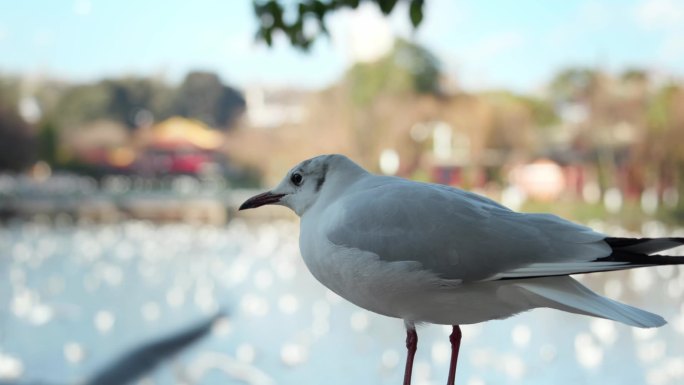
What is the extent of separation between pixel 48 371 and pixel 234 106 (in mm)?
5171

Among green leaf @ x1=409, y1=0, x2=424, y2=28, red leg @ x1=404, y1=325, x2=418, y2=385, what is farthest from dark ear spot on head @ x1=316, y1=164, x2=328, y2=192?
green leaf @ x1=409, y1=0, x2=424, y2=28

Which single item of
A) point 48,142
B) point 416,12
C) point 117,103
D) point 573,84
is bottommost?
point 48,142

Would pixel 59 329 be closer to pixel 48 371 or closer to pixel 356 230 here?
pixel 48 371

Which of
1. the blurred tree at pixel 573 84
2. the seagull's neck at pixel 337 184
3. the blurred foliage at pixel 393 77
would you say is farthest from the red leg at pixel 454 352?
the blurred foliage at pixel 393 77

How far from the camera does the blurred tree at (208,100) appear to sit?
8172 millimetres

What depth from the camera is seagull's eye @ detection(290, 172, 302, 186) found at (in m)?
0.59

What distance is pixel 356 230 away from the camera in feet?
1.82

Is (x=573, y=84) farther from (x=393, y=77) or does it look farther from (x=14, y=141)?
(x=14, y=141)

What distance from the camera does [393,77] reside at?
833 cm

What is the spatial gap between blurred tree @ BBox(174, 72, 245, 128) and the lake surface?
1.91 meters

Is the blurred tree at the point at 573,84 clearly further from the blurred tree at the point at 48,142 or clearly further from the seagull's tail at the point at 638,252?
the seagull's tail at the point at 638,252

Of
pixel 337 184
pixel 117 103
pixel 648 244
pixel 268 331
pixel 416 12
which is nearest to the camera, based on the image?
pixel 648 244

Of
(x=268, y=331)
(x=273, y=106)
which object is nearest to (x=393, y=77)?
(x=273, y=106)

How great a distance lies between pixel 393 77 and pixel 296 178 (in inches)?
309
